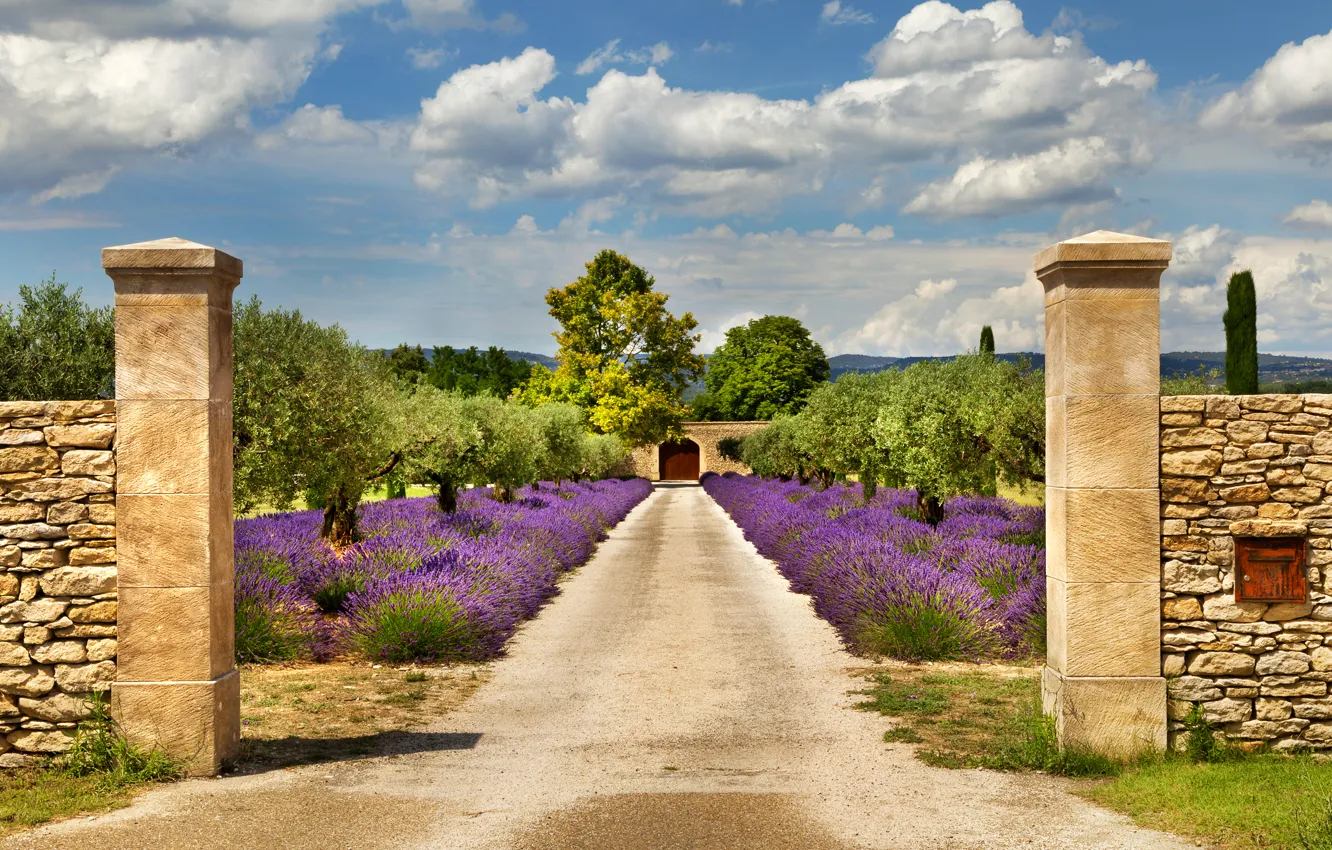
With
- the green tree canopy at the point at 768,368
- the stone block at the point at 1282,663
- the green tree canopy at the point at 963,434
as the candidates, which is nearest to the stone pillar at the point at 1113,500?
the stone block at the point at 1282,663

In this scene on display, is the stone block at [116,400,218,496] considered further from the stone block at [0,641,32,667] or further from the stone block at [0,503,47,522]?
the stone block at [0,641,32,667]

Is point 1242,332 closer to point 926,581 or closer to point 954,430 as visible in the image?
point 954,430

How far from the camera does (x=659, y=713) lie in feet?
28.7

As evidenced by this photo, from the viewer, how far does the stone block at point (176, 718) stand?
22.7 feet

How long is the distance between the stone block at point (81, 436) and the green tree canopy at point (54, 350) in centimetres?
675

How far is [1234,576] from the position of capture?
7.08m

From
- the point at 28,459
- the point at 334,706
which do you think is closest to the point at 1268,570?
the point at 334,706

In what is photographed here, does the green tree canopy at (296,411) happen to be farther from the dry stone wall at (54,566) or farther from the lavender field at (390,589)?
the dry stone wall at (54,566)

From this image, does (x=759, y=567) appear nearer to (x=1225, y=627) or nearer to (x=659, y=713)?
(x=659, y=713)

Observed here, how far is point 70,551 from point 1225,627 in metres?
8.24

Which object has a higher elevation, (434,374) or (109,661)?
(434,374)

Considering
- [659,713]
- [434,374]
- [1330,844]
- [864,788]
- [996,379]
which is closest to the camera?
[1330,844]

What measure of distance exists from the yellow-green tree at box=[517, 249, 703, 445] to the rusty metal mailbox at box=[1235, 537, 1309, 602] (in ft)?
131

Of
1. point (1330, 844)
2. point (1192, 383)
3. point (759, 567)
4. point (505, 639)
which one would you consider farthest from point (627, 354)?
point (1330, 844)
